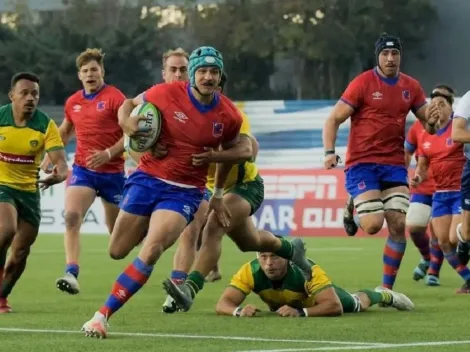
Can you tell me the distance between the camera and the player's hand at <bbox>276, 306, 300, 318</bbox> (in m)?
12.2

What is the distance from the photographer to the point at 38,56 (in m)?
47.9

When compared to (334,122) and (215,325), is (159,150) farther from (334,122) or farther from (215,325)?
(334,122)

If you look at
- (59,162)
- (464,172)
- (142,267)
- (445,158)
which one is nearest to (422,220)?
(445,158)

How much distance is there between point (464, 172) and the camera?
14047mm

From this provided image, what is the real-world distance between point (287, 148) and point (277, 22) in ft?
44.0

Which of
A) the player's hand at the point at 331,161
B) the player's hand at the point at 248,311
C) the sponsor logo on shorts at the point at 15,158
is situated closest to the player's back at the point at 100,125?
the sponsor logo on shorts at the point at 15,158

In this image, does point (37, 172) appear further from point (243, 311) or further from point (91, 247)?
point (91, 247)

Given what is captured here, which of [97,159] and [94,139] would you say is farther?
[94,139]

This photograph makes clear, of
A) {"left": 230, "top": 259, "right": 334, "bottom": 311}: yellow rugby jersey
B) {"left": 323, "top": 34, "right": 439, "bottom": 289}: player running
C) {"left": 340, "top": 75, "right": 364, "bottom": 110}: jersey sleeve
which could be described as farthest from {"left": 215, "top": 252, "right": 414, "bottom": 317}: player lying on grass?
{"left": 340, "top": 75, "right": 364, "bottom": 110}: jersey sleeve

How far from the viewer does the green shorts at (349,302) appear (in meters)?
12.5

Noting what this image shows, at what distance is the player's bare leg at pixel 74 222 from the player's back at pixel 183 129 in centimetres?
384

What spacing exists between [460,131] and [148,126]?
3.36 meters

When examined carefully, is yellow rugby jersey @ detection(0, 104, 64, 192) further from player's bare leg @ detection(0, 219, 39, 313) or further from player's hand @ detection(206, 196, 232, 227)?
player's hand @ detection(206, 196, 232, 227)

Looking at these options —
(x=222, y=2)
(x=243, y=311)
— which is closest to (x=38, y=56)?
(x=222, y=2)
